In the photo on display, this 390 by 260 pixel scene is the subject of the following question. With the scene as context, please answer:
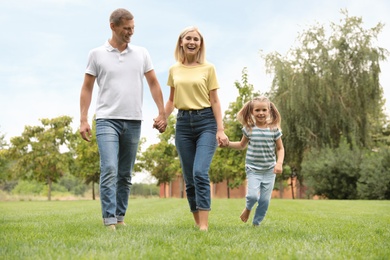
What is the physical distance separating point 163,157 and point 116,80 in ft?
112

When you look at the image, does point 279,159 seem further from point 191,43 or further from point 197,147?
point 191,43

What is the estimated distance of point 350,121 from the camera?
28703mm

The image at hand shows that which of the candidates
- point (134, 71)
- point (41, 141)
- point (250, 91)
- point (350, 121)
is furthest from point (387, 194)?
point (41, 141)

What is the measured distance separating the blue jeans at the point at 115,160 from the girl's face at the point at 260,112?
1432 millimetres

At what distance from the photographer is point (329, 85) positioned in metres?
28.5

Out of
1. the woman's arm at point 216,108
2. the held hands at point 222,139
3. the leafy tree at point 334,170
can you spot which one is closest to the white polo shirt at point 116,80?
the woman's arm at point 216,108

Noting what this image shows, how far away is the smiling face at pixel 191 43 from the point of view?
17.7ft

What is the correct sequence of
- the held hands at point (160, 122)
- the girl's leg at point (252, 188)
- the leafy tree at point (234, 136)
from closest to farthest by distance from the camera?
the held hands at point (160, 122) → the girl's leg at point (252, 188) → the leafy tree at point (234, 136)

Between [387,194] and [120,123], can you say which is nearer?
[120,123]

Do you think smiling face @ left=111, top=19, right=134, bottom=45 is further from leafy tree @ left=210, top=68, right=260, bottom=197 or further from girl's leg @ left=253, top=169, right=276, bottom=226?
leafy tree @ left=210, top=68, right=260, bottom=197

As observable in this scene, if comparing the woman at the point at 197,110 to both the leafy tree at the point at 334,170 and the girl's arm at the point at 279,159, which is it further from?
the leafy tree at the point at 334,170

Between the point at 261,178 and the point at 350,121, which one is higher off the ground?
the point at 350,121

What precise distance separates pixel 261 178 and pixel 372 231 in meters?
1.42

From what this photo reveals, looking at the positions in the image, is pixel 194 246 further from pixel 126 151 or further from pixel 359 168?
pixel 359 168
